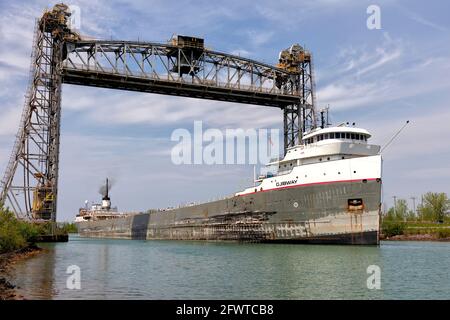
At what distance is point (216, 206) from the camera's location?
5350cm

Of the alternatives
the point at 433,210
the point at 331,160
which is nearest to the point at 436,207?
the point at 433,210

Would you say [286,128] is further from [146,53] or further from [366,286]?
[366,286]

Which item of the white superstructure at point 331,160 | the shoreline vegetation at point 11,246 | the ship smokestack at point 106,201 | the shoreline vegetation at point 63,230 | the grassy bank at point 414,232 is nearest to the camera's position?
the shoreline vegetation at point 11,246

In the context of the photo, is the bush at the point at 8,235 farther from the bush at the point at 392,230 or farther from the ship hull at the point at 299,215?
the bush at the point at 392,230

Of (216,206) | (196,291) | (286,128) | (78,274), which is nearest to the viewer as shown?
(196,291)

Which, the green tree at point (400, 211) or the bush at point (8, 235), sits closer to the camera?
the bush at point (8, 235)

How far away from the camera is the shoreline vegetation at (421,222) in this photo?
71194 mm

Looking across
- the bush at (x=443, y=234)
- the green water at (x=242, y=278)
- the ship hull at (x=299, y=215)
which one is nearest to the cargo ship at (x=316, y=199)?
the ship hull at (x=299, y=215)

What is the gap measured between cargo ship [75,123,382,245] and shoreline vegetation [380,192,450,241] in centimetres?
3399

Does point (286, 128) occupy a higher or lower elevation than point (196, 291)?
higher

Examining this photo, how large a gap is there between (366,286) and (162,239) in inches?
2049

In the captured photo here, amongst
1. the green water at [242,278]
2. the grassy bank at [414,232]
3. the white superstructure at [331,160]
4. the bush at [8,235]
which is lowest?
the grassy bank at [414,232]
